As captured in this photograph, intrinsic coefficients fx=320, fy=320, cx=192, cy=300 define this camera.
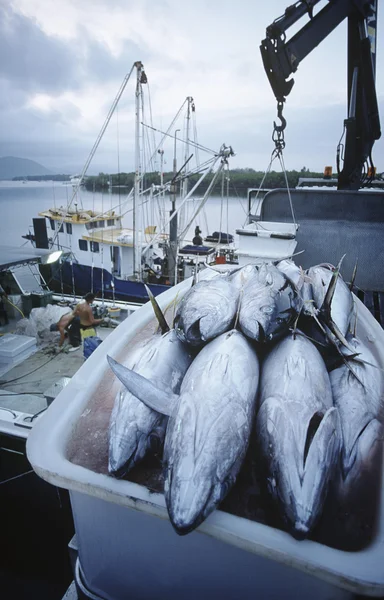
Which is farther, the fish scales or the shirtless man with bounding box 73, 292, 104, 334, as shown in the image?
the shirtless man with bounding box 73, 292, 104, 334

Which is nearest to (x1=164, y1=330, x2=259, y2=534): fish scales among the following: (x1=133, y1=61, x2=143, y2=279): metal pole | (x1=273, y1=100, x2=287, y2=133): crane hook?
(x1=273, y1=100, x2=287, y2=133): crane hook

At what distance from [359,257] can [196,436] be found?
5.93 m

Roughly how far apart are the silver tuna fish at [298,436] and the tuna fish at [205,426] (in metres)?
0.10

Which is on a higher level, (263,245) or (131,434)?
(263,245)

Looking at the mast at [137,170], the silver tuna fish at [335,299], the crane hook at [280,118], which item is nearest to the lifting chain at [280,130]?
the crane hook at [280,118]

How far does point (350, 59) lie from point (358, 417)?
25.2ft

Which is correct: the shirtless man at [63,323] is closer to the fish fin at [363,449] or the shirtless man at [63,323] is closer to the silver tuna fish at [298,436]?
the silver tuna fish at [298,436]

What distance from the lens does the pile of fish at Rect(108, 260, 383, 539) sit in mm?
1117

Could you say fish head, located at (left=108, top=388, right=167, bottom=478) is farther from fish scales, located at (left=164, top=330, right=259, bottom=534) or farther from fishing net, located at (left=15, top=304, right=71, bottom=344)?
fishing net, located at (left=15, top=304, right=71, bottom=344)

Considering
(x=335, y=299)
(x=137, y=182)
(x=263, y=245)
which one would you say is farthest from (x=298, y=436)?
(x=137, y=182)

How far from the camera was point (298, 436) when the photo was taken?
1208 millimetres

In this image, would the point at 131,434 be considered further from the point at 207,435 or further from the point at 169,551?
the point at 169,551

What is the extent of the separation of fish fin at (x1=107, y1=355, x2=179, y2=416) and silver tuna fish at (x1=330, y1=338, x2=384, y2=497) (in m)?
0.74

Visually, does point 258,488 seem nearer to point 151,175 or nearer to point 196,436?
point 196,436
